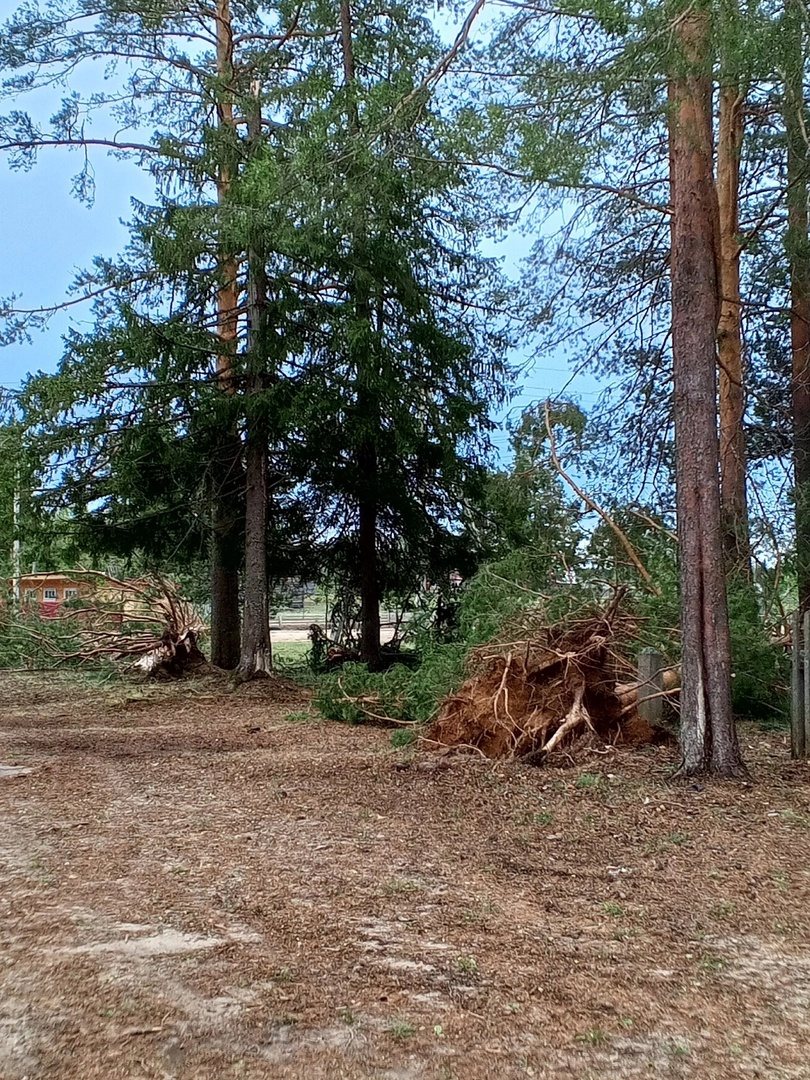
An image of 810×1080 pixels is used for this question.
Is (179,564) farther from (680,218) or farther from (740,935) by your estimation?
(740,935)

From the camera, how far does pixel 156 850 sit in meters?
4.41

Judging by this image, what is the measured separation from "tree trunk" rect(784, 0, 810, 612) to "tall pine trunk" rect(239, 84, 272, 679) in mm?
6504

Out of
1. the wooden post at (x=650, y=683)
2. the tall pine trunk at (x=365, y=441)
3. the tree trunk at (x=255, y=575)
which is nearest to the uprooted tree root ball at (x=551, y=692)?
the wooden post at (x=650, y=683)

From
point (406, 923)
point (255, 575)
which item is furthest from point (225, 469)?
point (406, 923)

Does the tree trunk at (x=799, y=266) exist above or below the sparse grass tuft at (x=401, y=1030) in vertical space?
above

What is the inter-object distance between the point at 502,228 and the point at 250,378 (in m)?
4.87

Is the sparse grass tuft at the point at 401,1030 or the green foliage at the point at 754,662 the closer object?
the sparse grass tuft at the point at 401,1030

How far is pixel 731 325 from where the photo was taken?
10.5 meters

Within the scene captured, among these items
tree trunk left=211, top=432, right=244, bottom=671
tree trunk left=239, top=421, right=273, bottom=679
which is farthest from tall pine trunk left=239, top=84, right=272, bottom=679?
tree trunk left=211, top=432, right=244, bottom=671

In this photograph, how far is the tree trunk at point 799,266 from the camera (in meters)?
5.88

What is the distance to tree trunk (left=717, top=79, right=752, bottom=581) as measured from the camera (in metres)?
9.83

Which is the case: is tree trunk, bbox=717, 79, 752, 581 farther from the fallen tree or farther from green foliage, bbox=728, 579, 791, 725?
the fallen tree

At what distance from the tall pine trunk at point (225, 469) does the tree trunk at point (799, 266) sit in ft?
22.6

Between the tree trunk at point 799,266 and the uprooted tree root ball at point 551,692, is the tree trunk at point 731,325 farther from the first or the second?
the uprooted tree root ball at point 551,692
